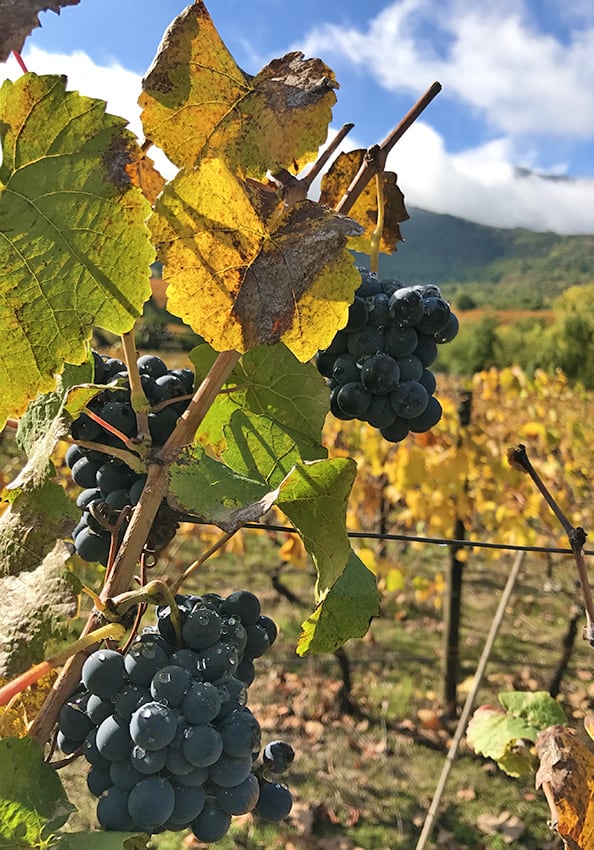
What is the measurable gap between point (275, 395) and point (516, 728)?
1237 mm

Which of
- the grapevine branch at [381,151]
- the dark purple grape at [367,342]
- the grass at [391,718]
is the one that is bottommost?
the grass at [391,718]

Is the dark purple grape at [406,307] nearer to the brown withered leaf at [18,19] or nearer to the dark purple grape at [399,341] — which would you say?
the dark purple grape at [399,341]

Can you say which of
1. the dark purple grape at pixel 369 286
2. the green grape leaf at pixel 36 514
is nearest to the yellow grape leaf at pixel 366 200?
the dark purple grape at pixel 369 286

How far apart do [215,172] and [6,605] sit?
50 cm

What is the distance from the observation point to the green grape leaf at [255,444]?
932 millimetres

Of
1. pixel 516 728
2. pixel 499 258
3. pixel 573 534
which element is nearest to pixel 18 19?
pixel 573 534

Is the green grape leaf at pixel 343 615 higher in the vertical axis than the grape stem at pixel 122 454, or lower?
lower

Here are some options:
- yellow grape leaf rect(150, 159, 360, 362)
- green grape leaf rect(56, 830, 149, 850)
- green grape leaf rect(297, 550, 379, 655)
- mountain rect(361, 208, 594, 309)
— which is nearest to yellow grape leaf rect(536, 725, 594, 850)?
green grape leaf rect(297, 550, 379, 655)

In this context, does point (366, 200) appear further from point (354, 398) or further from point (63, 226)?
point (63, 226)

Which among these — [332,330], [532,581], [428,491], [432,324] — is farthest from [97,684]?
[532,581]

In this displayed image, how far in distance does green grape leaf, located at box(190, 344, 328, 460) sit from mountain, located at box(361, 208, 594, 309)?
278ft

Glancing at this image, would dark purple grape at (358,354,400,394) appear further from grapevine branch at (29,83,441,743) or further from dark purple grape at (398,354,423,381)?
grapevine branch at (29,83,441,743)

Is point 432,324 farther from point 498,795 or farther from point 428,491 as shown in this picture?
point 428,491

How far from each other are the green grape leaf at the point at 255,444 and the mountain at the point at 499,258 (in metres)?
84.6
